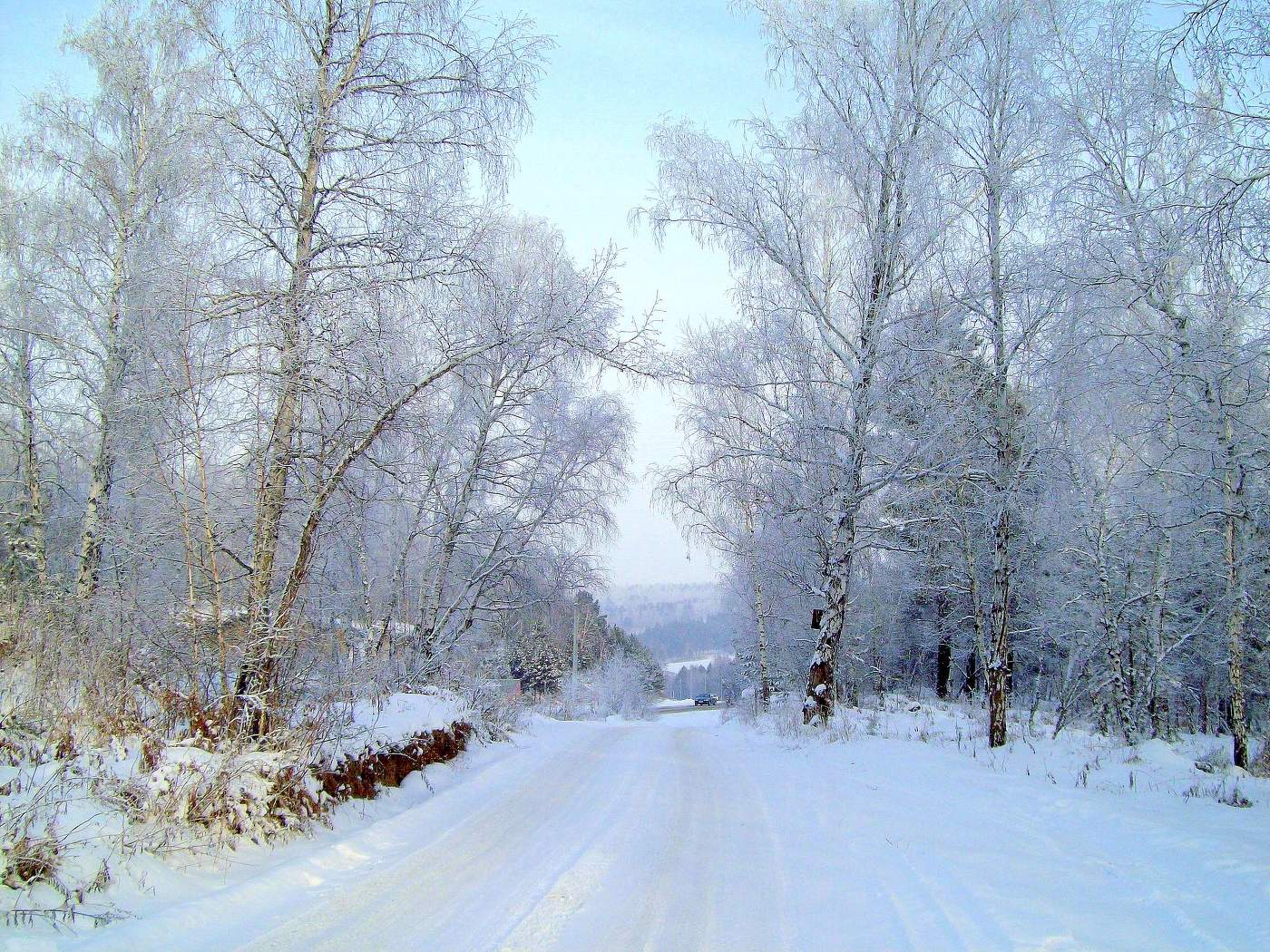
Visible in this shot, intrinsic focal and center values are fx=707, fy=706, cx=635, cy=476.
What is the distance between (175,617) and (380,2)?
18.3 feet

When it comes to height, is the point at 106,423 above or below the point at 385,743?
above

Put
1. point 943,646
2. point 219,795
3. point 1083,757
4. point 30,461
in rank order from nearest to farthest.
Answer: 1. point 219,795
2. point 1083,757
3. point 30,461
4. point 943,646

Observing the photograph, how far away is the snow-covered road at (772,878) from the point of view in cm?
332

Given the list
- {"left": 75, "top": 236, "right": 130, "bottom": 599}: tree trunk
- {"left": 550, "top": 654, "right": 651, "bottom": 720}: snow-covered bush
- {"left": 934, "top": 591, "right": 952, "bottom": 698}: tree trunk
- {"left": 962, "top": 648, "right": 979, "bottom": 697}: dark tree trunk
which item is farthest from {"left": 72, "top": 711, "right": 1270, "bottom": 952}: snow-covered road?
{"left": 550, "top": 654, "right": 651, "bottom": 720}: snow-covered bush

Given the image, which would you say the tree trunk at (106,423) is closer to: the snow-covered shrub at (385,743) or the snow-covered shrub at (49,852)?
the snow-covered shrub at (385,743)

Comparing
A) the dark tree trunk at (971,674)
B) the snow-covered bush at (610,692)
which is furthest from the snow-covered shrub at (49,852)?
the snow-covered bush at (610,692)

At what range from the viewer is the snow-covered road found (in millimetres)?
3324

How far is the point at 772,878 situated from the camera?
428cm

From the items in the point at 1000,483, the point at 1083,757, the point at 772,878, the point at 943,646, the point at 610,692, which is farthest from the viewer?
the point at 610,692

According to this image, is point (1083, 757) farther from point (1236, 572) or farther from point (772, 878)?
point (772, 878)

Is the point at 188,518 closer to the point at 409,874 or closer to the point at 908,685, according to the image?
the point at 409,874

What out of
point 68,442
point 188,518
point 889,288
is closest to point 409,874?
point 188,518

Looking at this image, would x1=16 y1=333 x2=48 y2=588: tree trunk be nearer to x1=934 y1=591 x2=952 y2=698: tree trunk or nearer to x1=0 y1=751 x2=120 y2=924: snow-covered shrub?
x1=0 y1=751 x2=120 y2=924: snow-covered shrub

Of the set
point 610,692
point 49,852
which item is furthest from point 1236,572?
point 610,692
